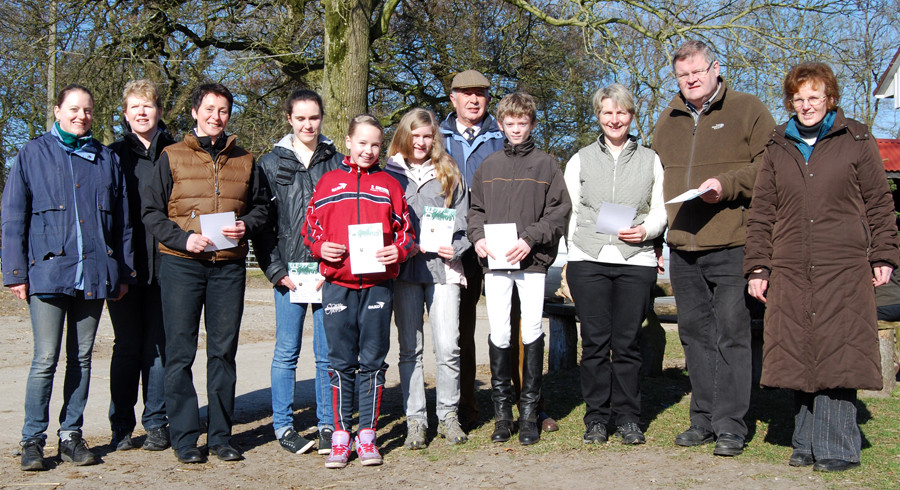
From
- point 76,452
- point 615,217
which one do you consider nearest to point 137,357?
point 76,452

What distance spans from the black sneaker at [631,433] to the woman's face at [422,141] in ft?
6.86

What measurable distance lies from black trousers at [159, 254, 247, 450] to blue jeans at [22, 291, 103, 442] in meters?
0.45

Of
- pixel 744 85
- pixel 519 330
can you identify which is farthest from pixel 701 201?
pixel 744 85

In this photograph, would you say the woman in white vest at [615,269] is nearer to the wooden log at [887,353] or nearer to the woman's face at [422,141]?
the woman's face at [422,141]

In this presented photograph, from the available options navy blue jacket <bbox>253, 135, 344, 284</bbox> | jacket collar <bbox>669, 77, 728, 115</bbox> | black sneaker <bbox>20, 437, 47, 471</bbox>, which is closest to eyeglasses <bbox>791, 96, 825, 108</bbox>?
jacket collar <bbox>669, 77, 728, 115</bbox>

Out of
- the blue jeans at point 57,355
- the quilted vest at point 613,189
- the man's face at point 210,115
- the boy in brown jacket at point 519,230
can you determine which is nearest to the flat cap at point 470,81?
the boy in brown jacket at point 519,230

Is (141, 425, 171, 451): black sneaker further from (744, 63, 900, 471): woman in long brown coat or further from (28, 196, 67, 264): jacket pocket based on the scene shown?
(744, 63, 900, 471): woman in long brown coat

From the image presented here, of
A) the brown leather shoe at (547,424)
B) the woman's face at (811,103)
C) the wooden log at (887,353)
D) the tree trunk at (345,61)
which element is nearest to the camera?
the woman's face at (811,103)

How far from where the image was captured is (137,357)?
4.88m

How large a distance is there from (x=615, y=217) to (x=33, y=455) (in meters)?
3.50

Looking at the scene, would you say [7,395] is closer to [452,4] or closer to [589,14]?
[589,14]

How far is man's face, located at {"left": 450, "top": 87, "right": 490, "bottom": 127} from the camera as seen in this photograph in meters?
5.37

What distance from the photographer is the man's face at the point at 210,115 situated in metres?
4.59

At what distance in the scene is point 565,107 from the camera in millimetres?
16562
